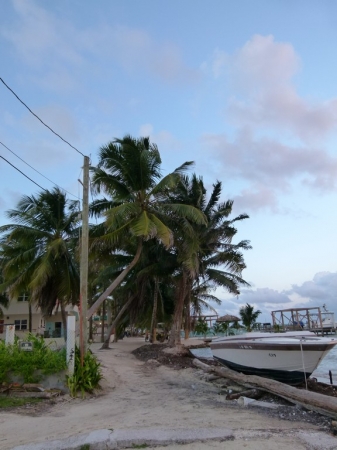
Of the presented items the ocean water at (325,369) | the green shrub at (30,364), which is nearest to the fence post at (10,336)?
the green shrub at (30,364)

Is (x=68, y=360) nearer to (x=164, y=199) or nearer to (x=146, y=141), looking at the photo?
(x=164, y=199)

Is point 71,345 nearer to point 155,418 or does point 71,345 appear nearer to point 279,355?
point 155,418

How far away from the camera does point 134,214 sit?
1802 centimetres

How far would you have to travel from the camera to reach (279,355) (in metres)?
13.2

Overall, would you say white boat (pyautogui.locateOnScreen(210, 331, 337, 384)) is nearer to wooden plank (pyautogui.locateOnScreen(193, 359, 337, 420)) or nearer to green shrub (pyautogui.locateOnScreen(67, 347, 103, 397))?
wooden plank (pyautogui.locateOnScreen(193, 359, 337, 420))

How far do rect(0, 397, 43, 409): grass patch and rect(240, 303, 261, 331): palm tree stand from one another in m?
53.0

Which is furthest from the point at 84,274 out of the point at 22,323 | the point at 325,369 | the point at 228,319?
the point at 228,319

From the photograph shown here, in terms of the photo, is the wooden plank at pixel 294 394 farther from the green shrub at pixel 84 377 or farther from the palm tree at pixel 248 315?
the palm tree at pixel 248 315

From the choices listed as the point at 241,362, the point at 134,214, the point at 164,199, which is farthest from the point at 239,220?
the point at 241,362

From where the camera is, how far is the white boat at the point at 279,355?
12398mm

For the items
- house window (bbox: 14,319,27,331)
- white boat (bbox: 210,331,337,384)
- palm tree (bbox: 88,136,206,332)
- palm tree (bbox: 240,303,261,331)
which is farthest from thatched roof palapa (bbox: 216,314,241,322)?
white boat (bbox: 210,331,337,384)

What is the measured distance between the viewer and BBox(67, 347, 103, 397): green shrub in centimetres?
1099

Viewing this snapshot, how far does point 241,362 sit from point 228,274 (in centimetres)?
1009

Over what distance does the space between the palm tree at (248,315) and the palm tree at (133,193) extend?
4445 centimetres
